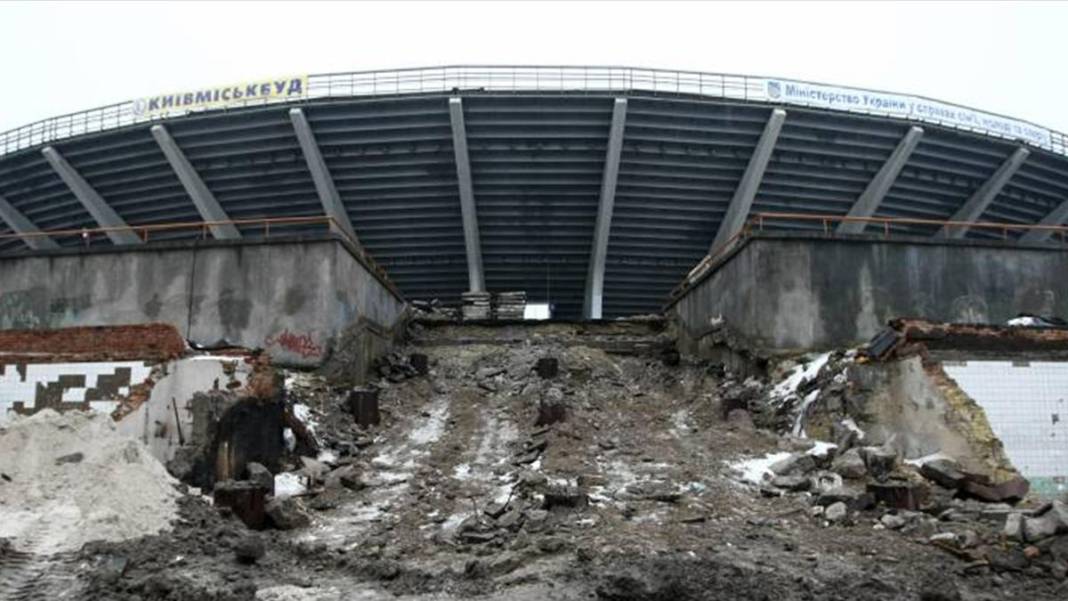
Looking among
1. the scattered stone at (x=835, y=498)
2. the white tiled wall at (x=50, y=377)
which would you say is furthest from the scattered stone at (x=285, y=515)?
the scattered stone at (x=835, y=498)

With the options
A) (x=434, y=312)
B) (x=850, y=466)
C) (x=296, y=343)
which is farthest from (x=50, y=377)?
(x=434, y=312)

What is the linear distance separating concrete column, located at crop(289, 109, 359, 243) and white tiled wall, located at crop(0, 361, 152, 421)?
12963 millimetres

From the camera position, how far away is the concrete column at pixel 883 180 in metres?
25.3

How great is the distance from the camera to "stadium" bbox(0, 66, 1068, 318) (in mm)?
24406

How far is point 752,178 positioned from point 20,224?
26811 mm

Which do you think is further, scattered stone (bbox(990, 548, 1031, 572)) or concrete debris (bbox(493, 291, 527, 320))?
concrete debris (bbox(493, 291, 527, 320))

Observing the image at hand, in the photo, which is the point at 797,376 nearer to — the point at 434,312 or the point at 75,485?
the point at 75,485

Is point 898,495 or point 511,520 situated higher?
point 898,495

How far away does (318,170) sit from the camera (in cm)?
2542

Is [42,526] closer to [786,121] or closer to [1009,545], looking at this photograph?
[1009,545]

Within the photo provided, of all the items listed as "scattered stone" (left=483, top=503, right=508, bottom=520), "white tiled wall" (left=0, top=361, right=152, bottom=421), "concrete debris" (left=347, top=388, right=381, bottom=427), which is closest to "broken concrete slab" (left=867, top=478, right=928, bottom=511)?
"scattered stone" (left=483, top=503, right=508, bottom=520)

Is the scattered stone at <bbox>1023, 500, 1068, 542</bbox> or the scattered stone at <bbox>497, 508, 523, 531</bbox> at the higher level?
the scattered stone at <bbox>1023, 500, 1068, 542</bbox>

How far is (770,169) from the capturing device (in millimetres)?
26375

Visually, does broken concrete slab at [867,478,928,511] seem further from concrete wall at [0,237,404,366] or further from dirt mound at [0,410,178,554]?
concrete wall at [0,237,404,366]
